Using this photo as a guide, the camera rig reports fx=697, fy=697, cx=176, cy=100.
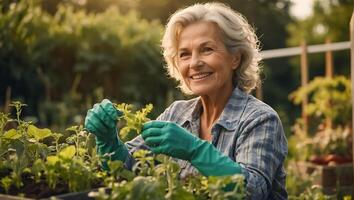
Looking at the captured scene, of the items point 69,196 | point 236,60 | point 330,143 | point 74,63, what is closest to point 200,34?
point 236,60

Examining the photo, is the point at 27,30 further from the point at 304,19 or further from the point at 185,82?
the point at 304,19

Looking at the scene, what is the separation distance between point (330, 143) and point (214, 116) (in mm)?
2886

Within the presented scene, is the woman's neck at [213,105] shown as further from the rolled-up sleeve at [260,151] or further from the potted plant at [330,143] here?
the potted plant at [330,143]

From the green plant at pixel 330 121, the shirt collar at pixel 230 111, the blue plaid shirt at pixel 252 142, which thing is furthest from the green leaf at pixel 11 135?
the green plant at pixel 330 121

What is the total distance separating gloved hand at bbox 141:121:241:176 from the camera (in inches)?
78.4

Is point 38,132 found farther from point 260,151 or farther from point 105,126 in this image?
point 260,151

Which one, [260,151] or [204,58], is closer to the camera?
[260,151]

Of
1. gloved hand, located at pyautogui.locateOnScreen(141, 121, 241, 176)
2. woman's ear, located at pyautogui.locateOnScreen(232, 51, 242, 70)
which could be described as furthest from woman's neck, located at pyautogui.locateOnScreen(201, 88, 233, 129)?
gloved hand, located at pyautogui.locateOnScreen(141, 121, 241, 176)

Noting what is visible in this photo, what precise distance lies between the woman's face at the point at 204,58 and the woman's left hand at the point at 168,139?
0.56 m

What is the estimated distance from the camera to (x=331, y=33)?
24.4 metres

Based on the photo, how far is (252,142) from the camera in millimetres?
2262

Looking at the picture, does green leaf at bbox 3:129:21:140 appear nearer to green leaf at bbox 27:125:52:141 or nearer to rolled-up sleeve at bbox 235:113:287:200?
green leaf at bbox 27:125:52:141

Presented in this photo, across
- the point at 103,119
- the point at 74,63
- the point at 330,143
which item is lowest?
the point at 330,143

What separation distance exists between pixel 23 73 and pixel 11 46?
57 cm
